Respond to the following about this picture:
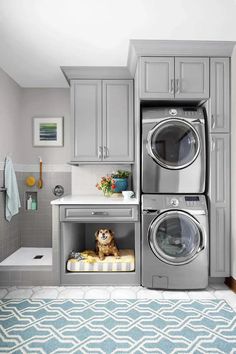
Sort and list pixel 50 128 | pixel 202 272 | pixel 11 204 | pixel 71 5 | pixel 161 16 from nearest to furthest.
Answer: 1. pixel 71 5
2. pixel 161 16
3. pixel 202 272
4. pixel 11 204
5. pixel 50 128

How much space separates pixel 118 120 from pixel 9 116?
52.4 inches

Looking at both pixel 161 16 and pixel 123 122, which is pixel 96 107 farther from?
pixel 161 16

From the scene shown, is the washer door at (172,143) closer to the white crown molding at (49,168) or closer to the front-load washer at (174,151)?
the front-load washer at (174,151)

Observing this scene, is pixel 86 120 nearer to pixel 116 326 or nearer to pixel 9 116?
pixel 9 116

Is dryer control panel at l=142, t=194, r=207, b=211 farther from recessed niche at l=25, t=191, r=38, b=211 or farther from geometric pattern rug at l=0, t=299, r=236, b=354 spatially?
recessed niche at l=25, t=191, r=38, b=211

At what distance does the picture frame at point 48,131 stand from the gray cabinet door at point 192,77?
1695 mm

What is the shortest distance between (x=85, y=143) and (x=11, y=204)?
112cm

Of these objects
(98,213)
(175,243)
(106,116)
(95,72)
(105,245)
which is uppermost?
(95,72)

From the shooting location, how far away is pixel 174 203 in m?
2.70

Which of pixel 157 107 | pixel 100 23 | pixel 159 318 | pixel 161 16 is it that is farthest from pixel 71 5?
pixel 159 318

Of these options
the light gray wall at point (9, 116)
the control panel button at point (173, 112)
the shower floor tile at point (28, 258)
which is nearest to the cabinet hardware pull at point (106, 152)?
the control panel button at point (173, 112)

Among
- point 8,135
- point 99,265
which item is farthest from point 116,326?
point 8,135

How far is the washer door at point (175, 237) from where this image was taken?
269 centimetres

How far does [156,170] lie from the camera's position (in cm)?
272
